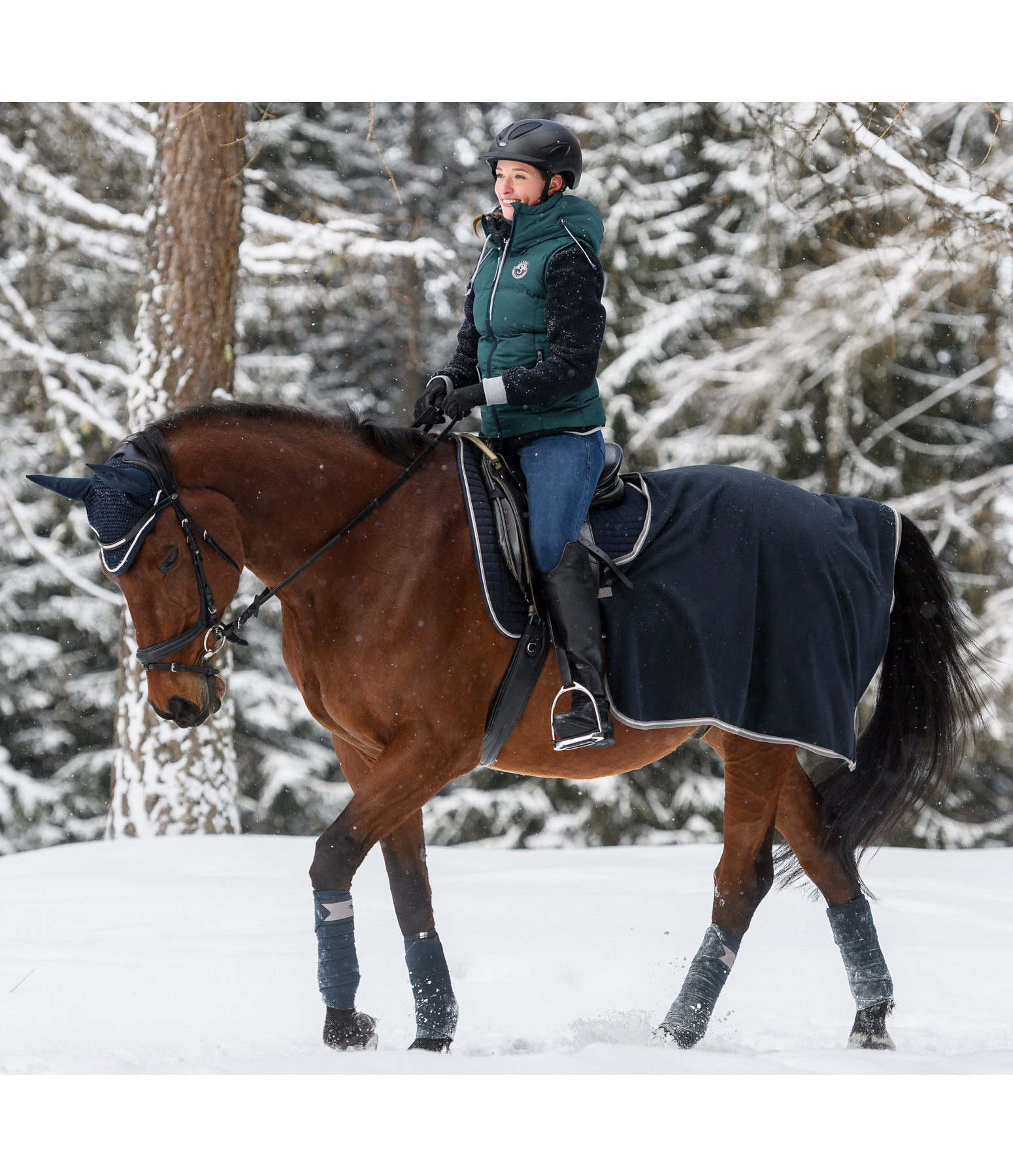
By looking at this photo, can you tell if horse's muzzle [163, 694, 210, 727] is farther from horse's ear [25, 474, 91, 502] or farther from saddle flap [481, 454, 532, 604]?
saddle flap [481, 454, 532, 604]

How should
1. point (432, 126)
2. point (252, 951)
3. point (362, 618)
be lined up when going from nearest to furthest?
point (362, 618), point (252, 951), point (432, 126)

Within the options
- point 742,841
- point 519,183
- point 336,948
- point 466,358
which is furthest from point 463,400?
point 742,841

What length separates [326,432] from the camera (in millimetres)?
3617

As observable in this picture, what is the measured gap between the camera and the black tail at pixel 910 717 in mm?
4211

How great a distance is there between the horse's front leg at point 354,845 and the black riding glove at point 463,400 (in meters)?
1.07

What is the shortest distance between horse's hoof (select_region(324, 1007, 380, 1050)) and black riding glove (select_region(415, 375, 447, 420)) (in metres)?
1.97

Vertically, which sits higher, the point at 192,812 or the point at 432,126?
the point at 432,126

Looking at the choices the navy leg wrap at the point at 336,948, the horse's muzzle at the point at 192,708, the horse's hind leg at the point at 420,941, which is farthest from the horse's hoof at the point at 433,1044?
the horse's muzzle at the point at 192,708

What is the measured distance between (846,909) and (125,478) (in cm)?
303

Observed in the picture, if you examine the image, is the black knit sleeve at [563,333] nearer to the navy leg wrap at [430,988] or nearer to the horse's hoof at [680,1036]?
the navy leg wrap at [430,988]

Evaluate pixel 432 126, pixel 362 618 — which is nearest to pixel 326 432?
pixel 362 618

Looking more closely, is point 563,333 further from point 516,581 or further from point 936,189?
point 936,189

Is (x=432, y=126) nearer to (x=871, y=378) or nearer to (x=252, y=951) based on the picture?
(x=871, y=378)

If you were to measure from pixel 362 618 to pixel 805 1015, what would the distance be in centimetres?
266
